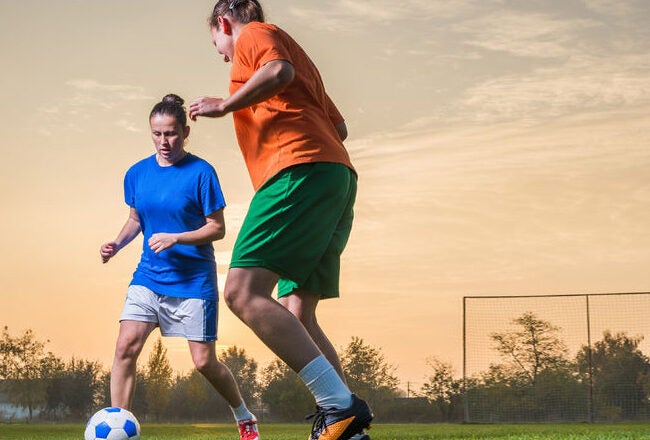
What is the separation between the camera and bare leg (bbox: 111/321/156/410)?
496 centimetres

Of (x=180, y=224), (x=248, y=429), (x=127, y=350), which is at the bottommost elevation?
(x=248, y=429)

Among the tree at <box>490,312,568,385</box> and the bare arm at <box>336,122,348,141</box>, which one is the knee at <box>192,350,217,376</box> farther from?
the tree at <box>490,312,568,385</box>

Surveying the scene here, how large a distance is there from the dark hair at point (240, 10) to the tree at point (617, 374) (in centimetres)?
1286

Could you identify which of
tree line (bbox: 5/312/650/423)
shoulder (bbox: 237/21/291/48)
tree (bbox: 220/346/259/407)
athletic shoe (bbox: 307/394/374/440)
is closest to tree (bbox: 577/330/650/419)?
tree line (bbox: 5/312/650/423)

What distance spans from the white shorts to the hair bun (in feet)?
3.91

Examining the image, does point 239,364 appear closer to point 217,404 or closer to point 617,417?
point 217,404

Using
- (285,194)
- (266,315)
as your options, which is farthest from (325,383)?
(285,194)

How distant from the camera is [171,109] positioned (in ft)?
16.6

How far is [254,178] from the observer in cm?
348

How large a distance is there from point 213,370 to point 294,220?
6.96 ft

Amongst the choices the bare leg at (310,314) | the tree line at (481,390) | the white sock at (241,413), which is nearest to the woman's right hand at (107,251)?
the white sock at (241,413)

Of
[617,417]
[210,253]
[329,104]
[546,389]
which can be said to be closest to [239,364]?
[546,389]

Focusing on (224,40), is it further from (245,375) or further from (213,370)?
(245,375)

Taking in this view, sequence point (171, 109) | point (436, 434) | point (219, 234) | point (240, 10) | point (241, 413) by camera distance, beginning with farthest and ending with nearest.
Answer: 1. point (436, 434)
2. point (241, 413)
3. point (171, 109)
4. point (219, 234)
5. point (240, 10)
